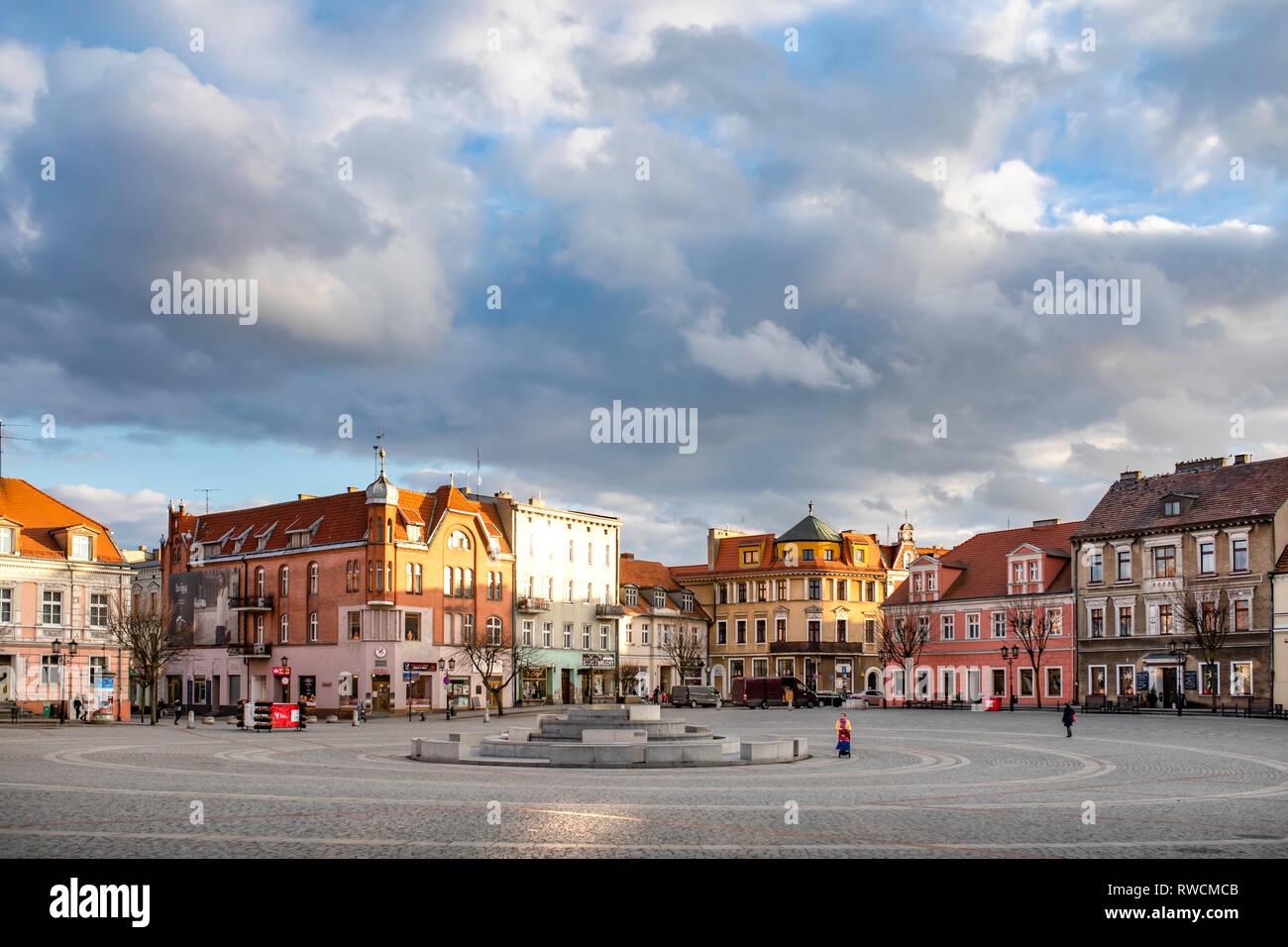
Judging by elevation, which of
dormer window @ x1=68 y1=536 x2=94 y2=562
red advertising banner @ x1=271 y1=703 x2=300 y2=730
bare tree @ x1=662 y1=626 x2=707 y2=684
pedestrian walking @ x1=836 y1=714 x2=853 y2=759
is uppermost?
dormer window @ x1=68 y1=536 x2=94 y2=562

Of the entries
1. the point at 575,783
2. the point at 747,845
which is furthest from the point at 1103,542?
the point at 747,845

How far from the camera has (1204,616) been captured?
210 ft

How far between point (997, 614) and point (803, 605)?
21391mm

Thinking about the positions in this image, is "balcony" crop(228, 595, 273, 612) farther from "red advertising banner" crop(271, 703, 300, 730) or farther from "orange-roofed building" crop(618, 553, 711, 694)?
"red advertising banner" crop(271, 703, 300, 730)

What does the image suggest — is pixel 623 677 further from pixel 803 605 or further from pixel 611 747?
pixel 611 747

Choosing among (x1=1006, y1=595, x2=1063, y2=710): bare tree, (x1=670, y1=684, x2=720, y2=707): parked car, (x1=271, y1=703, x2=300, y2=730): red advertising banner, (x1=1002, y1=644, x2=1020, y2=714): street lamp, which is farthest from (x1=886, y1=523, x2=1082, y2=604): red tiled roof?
(x1=271, y1=703, x2=300, y2=730): red advertising banner

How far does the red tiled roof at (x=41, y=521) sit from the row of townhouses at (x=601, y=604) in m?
0.14

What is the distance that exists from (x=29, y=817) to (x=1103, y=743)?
103 feet

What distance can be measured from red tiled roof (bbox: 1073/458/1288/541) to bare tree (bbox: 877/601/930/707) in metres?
14.1

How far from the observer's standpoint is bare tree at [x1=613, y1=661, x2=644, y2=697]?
95938 millimetres

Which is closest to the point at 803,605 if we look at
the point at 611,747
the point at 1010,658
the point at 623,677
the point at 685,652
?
the point at 685,652

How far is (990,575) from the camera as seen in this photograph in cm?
8506

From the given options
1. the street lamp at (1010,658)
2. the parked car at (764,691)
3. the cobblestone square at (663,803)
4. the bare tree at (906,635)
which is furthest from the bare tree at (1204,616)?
the parked car at (764,691)
